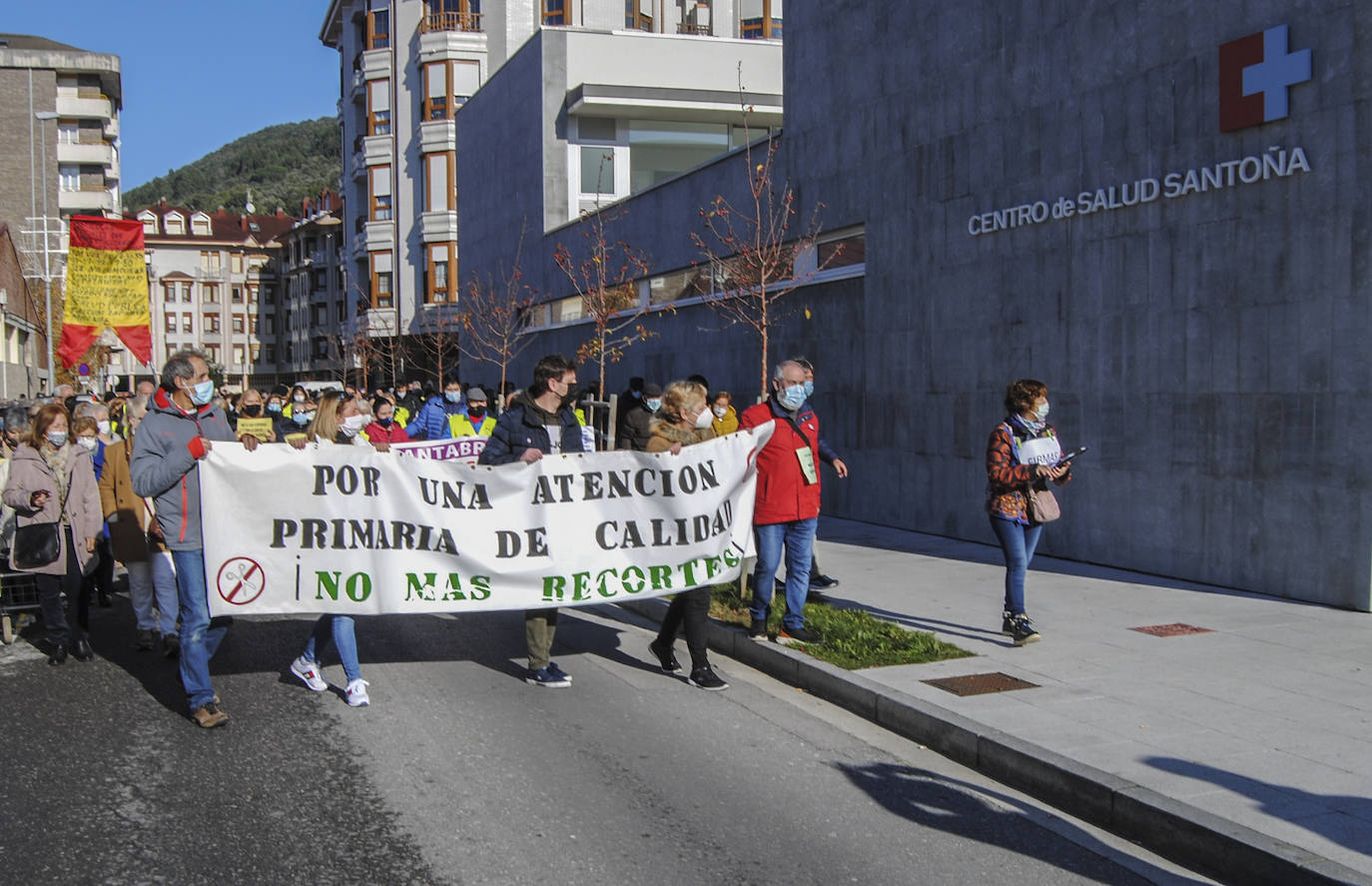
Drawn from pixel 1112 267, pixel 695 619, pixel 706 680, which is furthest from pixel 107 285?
pixel 706 680

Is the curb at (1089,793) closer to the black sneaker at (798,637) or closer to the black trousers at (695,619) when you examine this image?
the black sneaker at (798,637)

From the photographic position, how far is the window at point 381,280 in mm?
52688

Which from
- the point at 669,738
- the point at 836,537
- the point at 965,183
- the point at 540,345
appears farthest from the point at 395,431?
the point at 540,345

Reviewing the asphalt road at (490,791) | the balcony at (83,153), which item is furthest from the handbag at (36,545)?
the balcony at (83,153)

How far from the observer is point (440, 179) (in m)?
48.6

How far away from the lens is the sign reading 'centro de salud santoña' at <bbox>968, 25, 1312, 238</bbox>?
397 inches

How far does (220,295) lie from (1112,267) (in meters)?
109

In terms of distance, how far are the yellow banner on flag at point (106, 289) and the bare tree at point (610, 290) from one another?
7829 millimetres

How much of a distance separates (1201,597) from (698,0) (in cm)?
4141

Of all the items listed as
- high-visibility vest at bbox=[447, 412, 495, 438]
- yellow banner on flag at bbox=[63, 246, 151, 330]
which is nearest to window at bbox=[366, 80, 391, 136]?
yellow banner on flag at bbox=[63, 246, 151, 330]

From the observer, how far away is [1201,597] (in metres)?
10.4

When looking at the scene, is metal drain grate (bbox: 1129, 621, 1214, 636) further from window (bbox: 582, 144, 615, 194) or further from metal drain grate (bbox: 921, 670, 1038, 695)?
window (bbox: 582, 144, 615, 194)

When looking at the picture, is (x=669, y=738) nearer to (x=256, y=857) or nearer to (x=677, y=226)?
(x=256, y=857)

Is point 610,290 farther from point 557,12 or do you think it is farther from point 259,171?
point 259,171
